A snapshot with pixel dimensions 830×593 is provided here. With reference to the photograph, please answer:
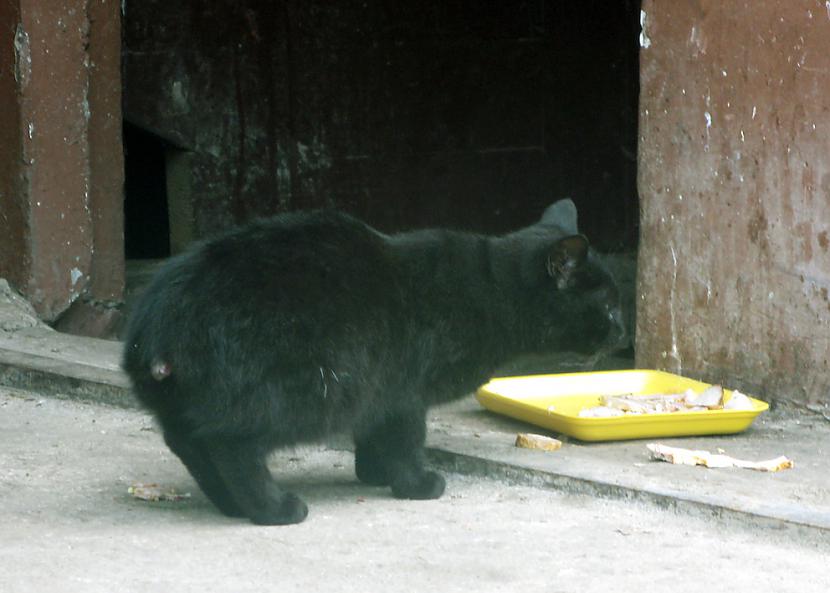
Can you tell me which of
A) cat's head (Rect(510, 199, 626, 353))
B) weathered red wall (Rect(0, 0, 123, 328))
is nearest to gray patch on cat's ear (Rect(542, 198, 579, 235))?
cat's head (Rect(510, 199, 626, 353))

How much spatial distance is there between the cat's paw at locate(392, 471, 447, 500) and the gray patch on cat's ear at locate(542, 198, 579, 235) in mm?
972

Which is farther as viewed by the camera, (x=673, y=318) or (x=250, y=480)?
(x=673, y=318)

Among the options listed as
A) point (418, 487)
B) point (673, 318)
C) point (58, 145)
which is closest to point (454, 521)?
point (418, 487)

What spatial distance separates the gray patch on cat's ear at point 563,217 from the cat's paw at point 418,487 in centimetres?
97

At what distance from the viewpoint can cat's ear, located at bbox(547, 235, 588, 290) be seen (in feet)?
13.4

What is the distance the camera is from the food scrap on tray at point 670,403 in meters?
4.65

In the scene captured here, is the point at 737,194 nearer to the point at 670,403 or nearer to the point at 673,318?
the point at 673,318

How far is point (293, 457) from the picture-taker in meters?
4.61

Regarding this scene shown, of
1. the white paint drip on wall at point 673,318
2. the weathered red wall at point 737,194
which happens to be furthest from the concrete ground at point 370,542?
the white paint drip on wall at point 673,318

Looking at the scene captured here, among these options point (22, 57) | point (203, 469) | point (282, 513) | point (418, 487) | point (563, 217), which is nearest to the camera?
point (282, 513)

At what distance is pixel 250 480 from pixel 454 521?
57cm

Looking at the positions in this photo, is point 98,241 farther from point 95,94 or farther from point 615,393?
point 615,393

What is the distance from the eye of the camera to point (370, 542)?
11.7 feet

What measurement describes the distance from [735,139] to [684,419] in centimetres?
110
